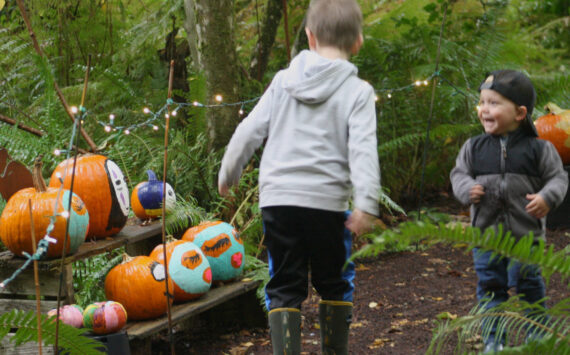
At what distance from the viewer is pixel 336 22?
2324 mm

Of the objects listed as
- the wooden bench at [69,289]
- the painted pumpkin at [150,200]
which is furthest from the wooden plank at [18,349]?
the painted pumpkin at [150,200]

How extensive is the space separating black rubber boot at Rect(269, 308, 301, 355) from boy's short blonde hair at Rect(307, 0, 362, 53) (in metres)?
1.06

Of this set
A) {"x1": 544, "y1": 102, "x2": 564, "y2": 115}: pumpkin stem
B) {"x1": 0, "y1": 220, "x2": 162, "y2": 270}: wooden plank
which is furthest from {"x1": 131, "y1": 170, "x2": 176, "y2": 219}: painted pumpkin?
{"x1": 544, "y1": 102, "x2": 564, "y2": 115}: pumpkin stem

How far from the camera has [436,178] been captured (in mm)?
6246

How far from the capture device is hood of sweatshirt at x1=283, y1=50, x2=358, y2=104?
90.6 inches

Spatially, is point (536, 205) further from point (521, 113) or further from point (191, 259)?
point (191, 259)

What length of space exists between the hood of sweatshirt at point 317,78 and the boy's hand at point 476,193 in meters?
0.77

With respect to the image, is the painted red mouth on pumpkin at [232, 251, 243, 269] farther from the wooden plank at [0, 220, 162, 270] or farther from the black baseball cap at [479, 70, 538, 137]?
the black baseball cap at [479, 70, 538, 137]

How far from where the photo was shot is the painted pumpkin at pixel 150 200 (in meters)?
3.46

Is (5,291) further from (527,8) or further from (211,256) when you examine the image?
(527,8)

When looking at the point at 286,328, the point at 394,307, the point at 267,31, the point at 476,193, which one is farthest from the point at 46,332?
the point at 267,31

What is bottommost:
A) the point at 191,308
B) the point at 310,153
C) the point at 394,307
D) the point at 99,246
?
the point at 394,307

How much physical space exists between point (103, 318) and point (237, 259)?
1005 millimetres

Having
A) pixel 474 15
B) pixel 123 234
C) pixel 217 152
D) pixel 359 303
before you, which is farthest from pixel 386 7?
pixel 123 234
